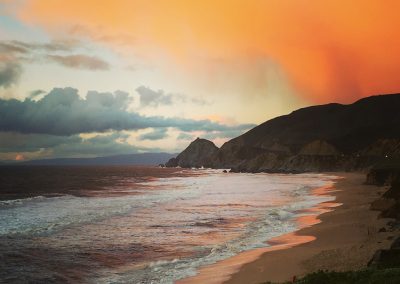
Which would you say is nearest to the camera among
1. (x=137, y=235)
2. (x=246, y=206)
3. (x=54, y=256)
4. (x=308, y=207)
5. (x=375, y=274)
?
(x=375, y=274)

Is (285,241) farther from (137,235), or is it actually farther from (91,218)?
(91,218)

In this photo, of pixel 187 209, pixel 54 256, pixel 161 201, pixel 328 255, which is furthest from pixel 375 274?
pixel 161 201

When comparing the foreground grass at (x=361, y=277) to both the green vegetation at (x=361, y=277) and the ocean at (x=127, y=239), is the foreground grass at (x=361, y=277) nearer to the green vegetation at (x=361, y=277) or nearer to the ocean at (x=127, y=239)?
the green vegetation at (x=361, y=277)

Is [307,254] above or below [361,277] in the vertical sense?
below

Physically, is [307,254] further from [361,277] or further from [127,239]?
[127,239]

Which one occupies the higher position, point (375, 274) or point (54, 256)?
point (375, 274)

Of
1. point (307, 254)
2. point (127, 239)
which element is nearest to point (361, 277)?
point (307, 254)

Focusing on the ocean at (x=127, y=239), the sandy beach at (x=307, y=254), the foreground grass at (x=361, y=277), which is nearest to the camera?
the foreground grass at (x=361, y=277)

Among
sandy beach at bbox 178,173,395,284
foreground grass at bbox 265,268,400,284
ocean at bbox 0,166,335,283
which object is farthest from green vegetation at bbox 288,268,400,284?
ocean at bbox 0,166,335,283

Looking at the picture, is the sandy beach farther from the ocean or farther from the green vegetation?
the green vegetation

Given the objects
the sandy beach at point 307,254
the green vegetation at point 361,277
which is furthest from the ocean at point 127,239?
the green vegetation at point 361,277

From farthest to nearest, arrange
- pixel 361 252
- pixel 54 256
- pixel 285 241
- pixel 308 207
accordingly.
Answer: pixel 308 207 → pixel 285 241 → pixel 54 256 → pixel 361 252
